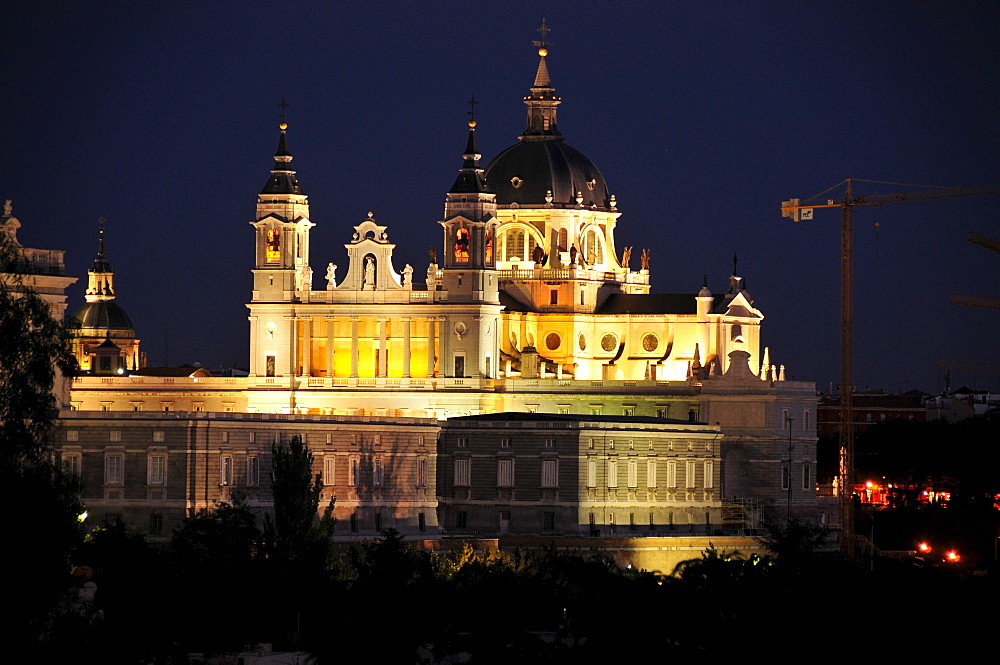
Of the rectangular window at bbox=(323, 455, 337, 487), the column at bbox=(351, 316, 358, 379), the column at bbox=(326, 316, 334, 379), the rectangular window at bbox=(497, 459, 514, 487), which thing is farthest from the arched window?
the rectangular window at bbox=(323, 455, 337, 487)

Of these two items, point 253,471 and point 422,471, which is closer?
point 253,471

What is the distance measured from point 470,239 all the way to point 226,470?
34081mm

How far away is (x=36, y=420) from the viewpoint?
74188 mm

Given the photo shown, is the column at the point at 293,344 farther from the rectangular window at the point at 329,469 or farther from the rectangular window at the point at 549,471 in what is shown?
the rectangular window at the point at 329,469

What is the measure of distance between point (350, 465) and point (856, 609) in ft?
147

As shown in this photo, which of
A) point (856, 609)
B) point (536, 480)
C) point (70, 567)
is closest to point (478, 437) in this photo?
point (536, 480)

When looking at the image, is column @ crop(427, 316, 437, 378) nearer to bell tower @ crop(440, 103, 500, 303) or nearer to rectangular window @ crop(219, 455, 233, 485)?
bell tower @ crop(440, 103, 500, 303)

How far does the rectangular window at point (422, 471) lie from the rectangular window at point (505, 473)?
3.72 metres

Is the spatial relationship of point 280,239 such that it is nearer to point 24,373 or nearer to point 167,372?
point 167,372

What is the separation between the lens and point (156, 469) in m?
128

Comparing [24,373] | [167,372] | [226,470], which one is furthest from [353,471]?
[24,373]

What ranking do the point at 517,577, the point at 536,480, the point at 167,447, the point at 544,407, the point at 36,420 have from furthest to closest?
the point at 544,407
the point at 536,480
the point at 167,447
the point at 517,577
the point at 36,420

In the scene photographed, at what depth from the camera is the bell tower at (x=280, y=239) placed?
16250 centimetres

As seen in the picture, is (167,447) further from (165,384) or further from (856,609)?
(856,609)
